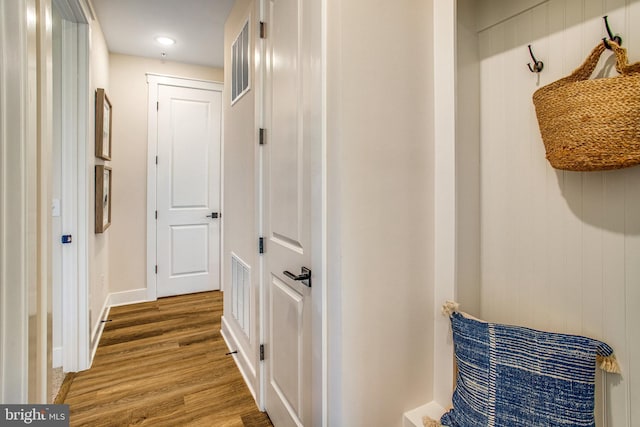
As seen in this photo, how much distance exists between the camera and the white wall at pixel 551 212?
2.93 ft

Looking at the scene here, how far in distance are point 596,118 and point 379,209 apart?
63 cm

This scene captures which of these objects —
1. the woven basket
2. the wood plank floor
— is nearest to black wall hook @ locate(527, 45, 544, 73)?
the woven basket

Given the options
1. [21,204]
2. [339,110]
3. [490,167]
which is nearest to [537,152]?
[490,167]

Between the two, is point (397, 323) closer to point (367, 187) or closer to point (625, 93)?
point (367, 187)

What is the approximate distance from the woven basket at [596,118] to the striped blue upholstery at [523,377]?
50 centimetres

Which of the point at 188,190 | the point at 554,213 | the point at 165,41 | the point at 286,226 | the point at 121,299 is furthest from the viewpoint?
the point at 188,190

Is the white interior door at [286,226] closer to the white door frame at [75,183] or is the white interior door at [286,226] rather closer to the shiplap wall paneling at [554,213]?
the shiplap wall paneling at [554,213]

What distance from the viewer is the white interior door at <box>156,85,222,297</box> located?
12.1ft

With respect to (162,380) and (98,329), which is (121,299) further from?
(162,380)

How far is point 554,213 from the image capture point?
1052 millimetres

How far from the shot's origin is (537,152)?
1.10 meters

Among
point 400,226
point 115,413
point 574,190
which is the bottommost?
point 115,413

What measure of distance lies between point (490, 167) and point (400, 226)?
0.42 metres

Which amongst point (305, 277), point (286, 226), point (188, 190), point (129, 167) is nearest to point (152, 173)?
point (129, 167)
